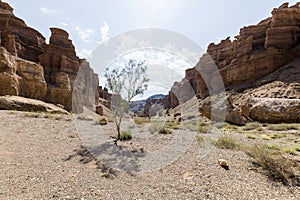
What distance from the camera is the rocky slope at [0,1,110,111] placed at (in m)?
18.4

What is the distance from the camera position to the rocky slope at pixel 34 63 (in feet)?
60.4

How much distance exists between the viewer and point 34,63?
22703 mm

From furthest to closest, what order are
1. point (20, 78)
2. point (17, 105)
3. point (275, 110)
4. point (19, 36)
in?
1. point (19, 36)
2. point (20, 78)
3. point (17, 105)
4. point (275, 110)

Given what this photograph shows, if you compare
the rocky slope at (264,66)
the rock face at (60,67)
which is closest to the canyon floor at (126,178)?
the rocky slope at (264,66)

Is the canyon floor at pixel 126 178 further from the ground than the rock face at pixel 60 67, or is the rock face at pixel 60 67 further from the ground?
the rock face at pixel 60 67

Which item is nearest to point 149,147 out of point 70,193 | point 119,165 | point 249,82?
point 119,165

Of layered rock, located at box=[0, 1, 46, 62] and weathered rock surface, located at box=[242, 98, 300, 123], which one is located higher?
layered rock, located at box=[0, 1, 46, 62]

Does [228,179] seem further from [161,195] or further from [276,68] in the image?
[276,68]

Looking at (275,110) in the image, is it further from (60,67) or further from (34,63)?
(60,67)

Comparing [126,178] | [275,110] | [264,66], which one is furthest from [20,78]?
[264,66]

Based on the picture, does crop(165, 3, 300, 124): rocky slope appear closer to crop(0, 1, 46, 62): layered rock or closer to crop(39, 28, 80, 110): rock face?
crop(39, 28, 80, 110): rock face

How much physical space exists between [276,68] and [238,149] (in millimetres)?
29202

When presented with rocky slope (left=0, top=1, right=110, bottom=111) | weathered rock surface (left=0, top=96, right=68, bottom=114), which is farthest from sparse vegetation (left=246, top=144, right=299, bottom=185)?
rocky slope (left=0, top=1, right=110, bottom=111)

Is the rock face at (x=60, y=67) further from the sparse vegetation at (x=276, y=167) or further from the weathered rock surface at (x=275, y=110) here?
the sparse vegetation at (x=276, y=167)
